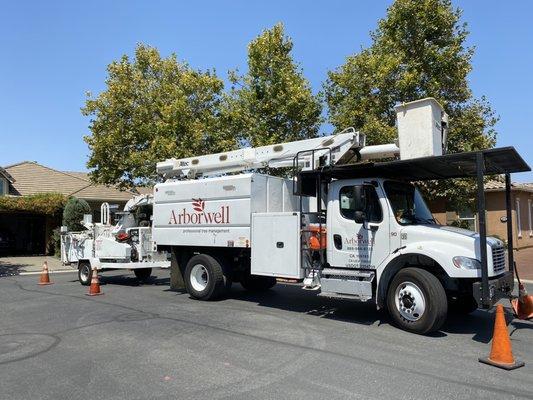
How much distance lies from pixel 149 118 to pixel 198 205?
13839mm

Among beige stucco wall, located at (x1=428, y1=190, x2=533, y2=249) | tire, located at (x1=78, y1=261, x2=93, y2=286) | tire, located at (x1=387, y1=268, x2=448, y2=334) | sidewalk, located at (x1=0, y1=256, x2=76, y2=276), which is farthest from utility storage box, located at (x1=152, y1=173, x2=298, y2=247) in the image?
beige stucco wall, located at (x1=428, y1=190, x2=533, y2=249)

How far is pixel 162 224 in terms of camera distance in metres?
12.0

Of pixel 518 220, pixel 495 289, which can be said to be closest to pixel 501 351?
pixel 495 289

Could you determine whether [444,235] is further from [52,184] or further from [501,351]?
[52,184]

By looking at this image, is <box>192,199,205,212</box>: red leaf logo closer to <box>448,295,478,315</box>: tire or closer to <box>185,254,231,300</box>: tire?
<box>185,254,231,300</box>: tire

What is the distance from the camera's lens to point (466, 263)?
7359 millimetres

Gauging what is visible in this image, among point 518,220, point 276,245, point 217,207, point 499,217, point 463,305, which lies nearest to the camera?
point 463,305

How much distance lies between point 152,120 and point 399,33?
12303 millimetres

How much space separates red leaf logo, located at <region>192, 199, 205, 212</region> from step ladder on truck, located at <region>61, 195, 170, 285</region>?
267 centimetres

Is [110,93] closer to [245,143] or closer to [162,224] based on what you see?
[245,143]

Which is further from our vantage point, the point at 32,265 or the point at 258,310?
the point at 32,265

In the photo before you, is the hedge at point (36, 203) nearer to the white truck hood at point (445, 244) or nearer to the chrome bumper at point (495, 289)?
the white truck hood at point (445, 244)

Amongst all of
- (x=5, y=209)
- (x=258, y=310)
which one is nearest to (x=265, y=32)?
(x=258, y=310)

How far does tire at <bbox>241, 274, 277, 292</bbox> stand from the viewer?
12.0 metres
